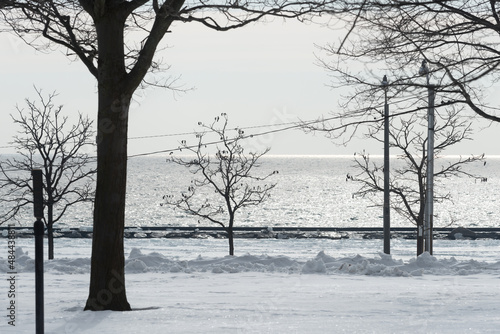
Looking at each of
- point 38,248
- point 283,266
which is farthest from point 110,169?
point 283,266

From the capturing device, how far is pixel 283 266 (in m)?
17.8

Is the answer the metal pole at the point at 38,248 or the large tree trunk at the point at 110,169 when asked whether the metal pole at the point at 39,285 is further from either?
the large tree trunk at the point at 110,169

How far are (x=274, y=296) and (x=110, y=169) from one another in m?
3.31

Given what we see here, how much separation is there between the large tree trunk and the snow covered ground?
456 millimetres

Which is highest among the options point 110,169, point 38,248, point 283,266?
point 110,169

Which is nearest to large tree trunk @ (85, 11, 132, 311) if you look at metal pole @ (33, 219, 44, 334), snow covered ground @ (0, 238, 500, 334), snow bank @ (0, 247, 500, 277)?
snow covered ground @ (0, 238, 500, 334)

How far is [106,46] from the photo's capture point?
11078 mm

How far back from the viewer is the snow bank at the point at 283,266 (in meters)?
16.9

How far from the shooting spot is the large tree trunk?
1098 centimetres

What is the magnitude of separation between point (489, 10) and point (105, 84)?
5.65 metres

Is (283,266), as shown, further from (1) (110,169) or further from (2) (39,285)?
(2) (39,285)

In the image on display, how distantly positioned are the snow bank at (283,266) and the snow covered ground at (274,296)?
0.02 m

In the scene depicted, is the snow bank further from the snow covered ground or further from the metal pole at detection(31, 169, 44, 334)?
the metal pole at detection(31, 169, 44, 334)

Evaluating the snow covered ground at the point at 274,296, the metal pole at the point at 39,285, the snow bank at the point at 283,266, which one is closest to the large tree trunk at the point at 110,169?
the snow covered ground at the point at 274,296
